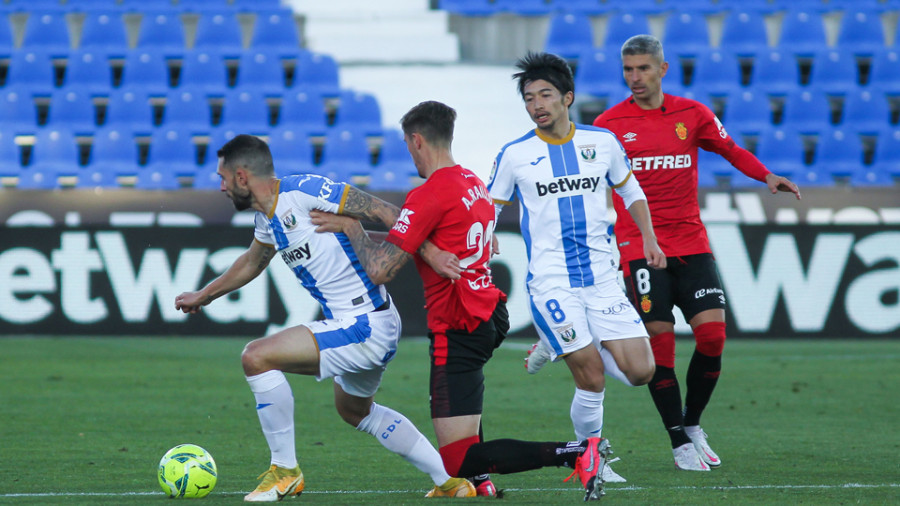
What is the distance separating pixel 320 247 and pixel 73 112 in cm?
1150

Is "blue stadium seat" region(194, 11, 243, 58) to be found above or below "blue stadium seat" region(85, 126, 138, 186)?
above

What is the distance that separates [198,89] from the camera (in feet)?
52.0

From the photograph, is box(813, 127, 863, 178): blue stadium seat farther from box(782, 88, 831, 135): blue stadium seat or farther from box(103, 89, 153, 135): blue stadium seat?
box(103, 89, 153, 135): blue stadium seat

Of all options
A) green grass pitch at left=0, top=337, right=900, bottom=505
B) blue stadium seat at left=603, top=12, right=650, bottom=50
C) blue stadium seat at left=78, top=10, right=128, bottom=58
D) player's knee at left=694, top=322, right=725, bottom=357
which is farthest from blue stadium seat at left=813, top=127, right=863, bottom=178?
player's knee at left=694, top=322, right=725, bottom=357

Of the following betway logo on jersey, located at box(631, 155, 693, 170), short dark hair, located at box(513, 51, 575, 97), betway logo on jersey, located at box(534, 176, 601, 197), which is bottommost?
betway logo on jersey, located at box(631, 155, 693, 170)

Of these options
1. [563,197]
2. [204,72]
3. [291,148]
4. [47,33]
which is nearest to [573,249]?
[563,197]

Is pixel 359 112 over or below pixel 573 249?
below

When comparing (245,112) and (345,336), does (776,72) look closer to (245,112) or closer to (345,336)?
(245,112)

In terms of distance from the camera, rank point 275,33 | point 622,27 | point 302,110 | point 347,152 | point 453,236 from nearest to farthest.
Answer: point 453,236, point 347,152, point 302,110, point 275,33, point 622,27

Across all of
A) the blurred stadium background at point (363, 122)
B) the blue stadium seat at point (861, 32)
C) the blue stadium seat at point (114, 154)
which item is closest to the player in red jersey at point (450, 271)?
the blurred stadium background at point (363, 122)

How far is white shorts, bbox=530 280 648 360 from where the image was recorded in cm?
550

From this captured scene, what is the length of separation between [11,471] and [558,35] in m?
12.6

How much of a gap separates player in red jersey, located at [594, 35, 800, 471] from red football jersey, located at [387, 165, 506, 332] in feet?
4.90

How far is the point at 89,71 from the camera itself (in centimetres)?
1599
